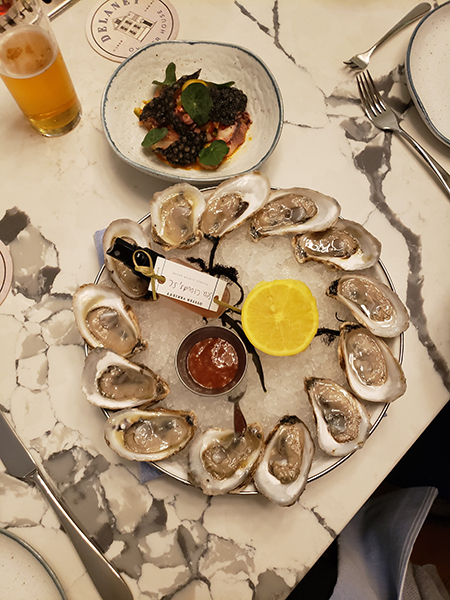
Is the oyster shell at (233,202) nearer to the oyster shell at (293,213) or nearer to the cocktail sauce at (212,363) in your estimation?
the oyster shell at (293,213)

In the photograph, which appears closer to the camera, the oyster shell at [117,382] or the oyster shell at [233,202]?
the oyster shell at [117,382]

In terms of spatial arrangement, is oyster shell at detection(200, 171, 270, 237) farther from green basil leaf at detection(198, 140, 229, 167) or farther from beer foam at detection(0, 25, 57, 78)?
beer foam at detection(0, 25, 57, 78)

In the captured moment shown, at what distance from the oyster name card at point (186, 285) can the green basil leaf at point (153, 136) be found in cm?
43

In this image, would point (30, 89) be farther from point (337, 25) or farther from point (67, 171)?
point (337, 25)

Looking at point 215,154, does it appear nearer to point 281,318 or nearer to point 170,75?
point 170,75

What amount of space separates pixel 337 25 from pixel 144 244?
1.08 meters

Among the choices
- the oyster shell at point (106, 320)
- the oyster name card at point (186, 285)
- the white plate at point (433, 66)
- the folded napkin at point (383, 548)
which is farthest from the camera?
the white plate at point (433, 66)

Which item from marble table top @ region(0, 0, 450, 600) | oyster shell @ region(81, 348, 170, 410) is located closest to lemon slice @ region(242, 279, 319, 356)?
oyster shell @ region(81, 348, 170, 410)

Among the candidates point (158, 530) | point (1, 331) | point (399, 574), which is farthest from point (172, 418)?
point (399, 574)

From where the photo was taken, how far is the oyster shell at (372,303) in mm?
1086

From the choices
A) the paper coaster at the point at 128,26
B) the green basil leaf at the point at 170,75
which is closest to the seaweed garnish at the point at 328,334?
the green basil leaf at the point at 170,75

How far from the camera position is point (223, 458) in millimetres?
1035

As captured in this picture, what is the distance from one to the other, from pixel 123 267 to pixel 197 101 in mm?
513

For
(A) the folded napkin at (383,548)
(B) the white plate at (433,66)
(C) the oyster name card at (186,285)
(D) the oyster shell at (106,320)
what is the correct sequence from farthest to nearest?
1. (B) the white plate at (433,66)
2. (A) the folded napkin at (383,548)
3. (D) the oyster shell at (106,320)
4. (C) the oyster name card at (186,285)
